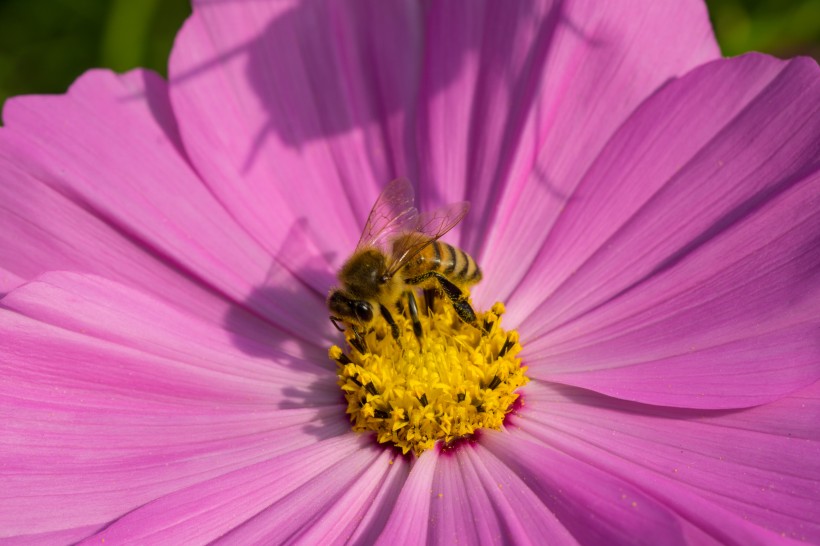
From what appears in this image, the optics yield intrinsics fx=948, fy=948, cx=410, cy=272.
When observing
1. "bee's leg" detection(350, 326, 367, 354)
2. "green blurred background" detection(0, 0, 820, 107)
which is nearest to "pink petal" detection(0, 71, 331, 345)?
"bee's leg" detection(350, 326, 367, 354)

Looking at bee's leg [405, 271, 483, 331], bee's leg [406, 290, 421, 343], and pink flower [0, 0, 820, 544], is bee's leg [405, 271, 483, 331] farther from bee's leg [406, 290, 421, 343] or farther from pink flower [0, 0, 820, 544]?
pink flower [0, 0, 820, 544]

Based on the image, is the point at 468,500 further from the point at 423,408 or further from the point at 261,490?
the point at 261,490

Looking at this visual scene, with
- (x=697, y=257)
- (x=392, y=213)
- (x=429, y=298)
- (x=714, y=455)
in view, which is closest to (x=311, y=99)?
(x=392, y=213)

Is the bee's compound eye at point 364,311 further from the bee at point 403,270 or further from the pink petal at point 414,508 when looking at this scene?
the pink petal at point 414,508

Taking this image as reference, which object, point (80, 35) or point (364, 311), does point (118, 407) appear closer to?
point (364, 311)

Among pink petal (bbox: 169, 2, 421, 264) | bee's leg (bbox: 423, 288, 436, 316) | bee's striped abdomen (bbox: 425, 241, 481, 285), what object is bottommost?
bee's leg (bbox: 423, 288, 436, 316)

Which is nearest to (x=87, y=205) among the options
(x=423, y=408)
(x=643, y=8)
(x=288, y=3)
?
(x=288, y=3)

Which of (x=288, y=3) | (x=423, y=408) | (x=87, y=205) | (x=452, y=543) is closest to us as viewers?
(x=452, y=543)
